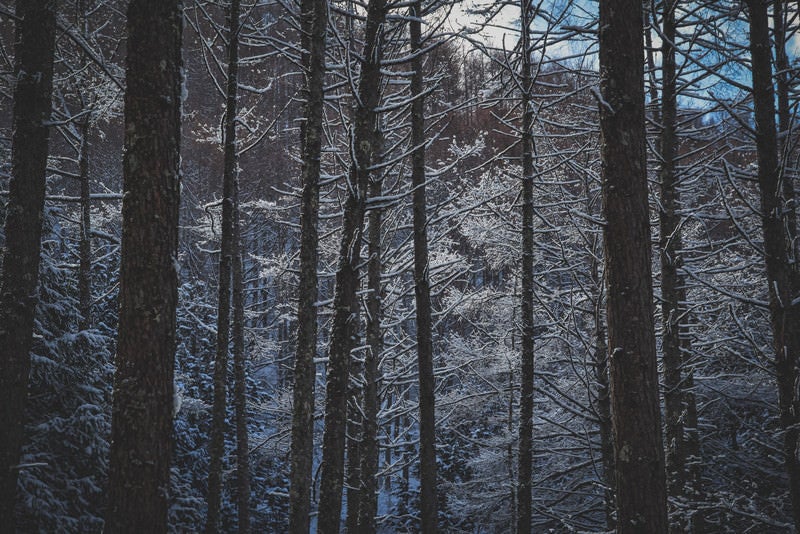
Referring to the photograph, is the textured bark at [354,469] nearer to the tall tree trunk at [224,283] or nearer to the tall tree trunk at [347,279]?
the tall tree trunk at [224,283]

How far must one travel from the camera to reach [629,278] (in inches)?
160

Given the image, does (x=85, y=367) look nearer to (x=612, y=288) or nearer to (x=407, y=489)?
(x=612, y=288)

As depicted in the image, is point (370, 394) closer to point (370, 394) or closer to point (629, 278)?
point (370, 394)

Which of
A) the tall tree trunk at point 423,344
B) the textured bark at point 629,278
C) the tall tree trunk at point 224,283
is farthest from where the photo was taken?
the tall tree trunk at point 224,283

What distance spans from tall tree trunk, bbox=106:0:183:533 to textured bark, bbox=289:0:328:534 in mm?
2114

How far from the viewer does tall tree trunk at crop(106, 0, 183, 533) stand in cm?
323

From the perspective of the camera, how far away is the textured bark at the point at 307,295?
5.54m

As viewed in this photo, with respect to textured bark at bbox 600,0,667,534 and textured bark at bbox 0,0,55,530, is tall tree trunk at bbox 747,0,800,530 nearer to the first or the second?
textured bark at bbox 600,0,667,534

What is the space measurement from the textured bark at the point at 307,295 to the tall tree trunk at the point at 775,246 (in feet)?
14.5

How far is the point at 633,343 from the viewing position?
4.03 m

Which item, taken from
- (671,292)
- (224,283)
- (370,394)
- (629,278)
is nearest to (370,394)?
(370,394)

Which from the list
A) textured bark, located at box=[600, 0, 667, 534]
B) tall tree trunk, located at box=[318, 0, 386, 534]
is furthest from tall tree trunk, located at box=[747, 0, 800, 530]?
tall tree trunk, located at box=[318, 0, 386, 534]

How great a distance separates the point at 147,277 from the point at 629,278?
3603 mm

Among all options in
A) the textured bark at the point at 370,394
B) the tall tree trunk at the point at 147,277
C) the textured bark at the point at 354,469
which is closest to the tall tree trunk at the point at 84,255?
the textured bark at the point at 354,469
